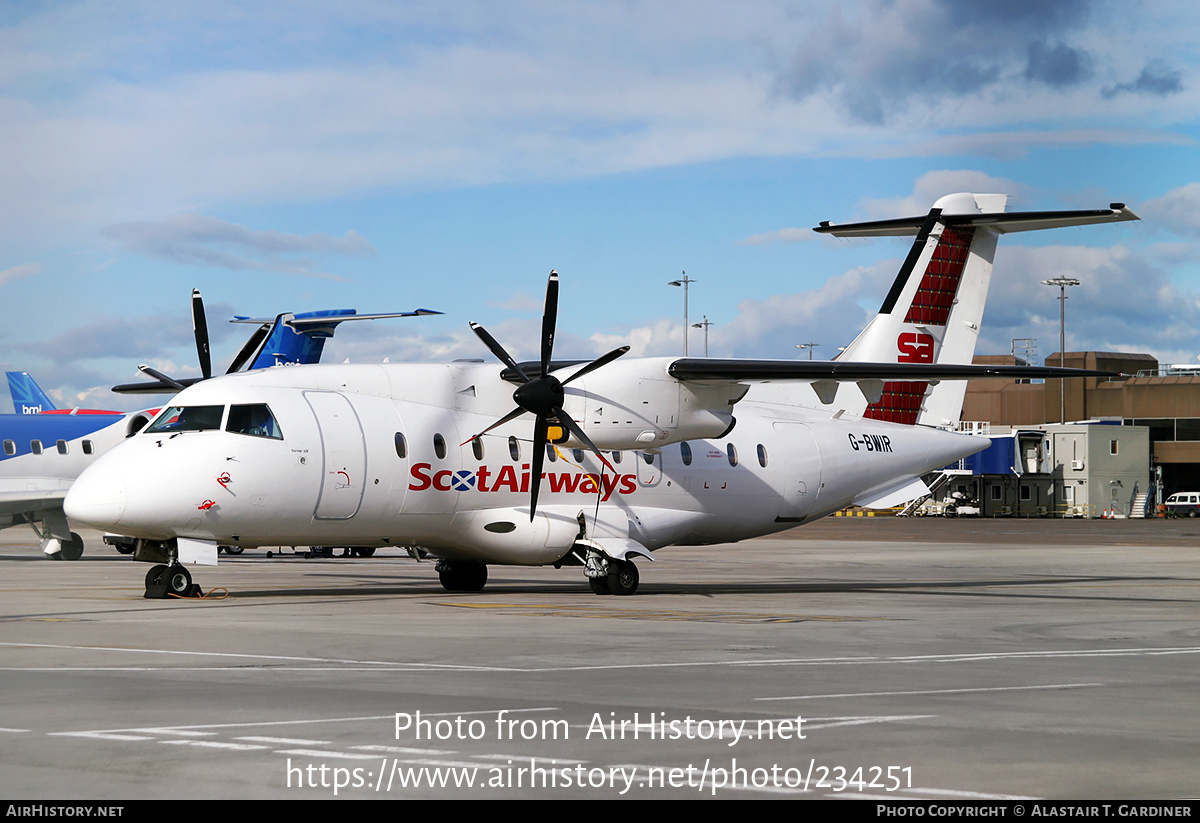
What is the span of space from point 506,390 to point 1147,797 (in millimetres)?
17365

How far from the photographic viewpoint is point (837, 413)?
27.9 m

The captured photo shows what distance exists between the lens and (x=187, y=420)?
20.1m

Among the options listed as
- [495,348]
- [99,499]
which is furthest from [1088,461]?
[99,499]

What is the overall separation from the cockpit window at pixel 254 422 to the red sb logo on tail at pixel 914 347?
14433 millimetres

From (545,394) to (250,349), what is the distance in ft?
33.3

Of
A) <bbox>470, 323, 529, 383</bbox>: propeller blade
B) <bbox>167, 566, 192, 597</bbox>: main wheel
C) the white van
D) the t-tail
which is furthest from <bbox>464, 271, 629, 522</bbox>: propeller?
the white van

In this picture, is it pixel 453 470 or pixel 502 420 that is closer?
pixel 502 420

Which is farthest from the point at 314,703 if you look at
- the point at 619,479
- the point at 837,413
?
the point at 837,413

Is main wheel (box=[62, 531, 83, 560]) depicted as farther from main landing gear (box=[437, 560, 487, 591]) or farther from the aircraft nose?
the aircraft nose

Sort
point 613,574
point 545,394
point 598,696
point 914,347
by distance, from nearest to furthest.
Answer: point 598,696
point 545,394
point 613,574
point 914,347

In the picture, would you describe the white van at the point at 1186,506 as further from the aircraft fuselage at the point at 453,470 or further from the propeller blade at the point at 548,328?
the propeller blade at the point at 548,328

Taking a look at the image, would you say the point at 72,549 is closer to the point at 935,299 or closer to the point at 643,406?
the point at 643,406

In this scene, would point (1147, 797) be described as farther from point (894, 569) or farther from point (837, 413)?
point (894, 569)

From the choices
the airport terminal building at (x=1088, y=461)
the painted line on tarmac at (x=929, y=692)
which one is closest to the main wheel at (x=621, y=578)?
the painted line on tarmac at (x=929, y=692)
